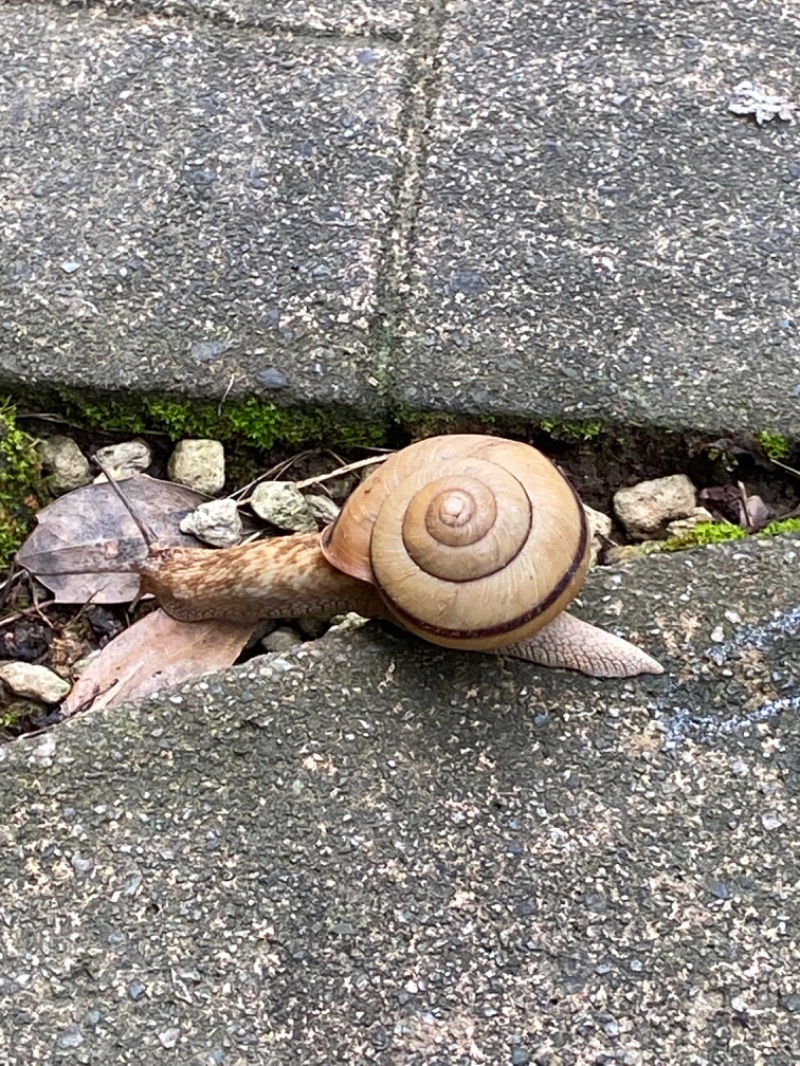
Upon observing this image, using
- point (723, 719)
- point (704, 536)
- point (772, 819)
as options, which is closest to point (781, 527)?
point (704, 536)

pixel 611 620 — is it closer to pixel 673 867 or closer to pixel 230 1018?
→ pixel 673 867

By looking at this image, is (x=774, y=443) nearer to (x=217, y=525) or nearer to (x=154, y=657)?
(x=217, y=525)

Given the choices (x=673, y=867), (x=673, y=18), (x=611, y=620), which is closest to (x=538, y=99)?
(x=673, y=18)

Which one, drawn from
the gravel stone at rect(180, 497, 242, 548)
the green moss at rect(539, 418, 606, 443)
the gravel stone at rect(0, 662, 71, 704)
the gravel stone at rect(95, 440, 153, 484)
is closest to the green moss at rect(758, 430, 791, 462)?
the green moss at rect(539, 418, 606, 443)

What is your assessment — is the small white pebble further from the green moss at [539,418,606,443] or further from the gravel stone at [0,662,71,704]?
the gravel stone at [0,662,71,704]

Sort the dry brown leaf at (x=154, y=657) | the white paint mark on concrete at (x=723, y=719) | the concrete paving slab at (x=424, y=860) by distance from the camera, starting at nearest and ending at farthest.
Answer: the concrete paving slab at (x=424, y=860)
the white paint mark on concrete at (x=723, y=719)
the dry brown leaf at (x=154, y=657)

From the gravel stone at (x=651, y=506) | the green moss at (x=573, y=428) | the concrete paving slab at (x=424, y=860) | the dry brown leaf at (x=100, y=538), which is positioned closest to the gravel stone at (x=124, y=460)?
the dry brown leaf at (x=100, y=538)

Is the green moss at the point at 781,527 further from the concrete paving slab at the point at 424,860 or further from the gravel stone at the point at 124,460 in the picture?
the gravel stone at the point at 124,460
